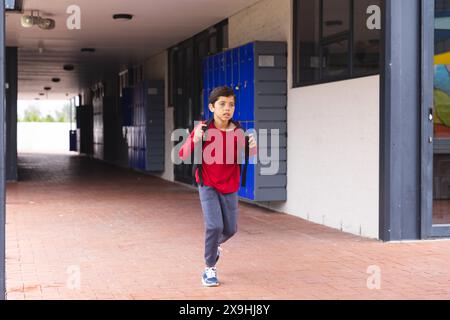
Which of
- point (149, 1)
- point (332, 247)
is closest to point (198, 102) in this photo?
point (149, 1)

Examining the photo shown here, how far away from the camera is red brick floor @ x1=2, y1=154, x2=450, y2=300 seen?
5.14 meters

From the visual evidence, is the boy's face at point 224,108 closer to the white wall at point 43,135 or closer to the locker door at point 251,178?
the locker door at point 251,178

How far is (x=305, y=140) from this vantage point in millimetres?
9164

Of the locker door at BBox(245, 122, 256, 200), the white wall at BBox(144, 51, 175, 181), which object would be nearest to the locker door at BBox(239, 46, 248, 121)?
the locker door at BBox(245, 122, 256, 200)

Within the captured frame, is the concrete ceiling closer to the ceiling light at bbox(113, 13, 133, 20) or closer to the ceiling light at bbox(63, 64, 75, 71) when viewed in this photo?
the ceiling light at bbox(113, 13, 133, 20)

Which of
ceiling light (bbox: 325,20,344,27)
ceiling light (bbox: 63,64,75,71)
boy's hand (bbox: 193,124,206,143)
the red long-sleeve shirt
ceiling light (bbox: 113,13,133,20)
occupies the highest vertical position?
ceiling light (bbox: 63,64,75,71)

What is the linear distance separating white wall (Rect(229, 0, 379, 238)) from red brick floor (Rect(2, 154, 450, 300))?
283mm

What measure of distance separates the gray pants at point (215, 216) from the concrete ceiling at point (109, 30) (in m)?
5.90

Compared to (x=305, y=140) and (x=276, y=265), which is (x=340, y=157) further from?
(x=276, y=265)

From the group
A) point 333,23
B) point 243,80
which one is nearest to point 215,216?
point 333,23

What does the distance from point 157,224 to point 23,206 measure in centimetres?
297

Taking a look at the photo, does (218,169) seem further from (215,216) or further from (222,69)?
(222,69)

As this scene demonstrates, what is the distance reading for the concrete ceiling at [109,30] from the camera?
35.9ft

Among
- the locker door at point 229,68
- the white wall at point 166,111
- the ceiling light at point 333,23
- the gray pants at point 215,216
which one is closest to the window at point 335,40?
the ceiling light at point 333,23
